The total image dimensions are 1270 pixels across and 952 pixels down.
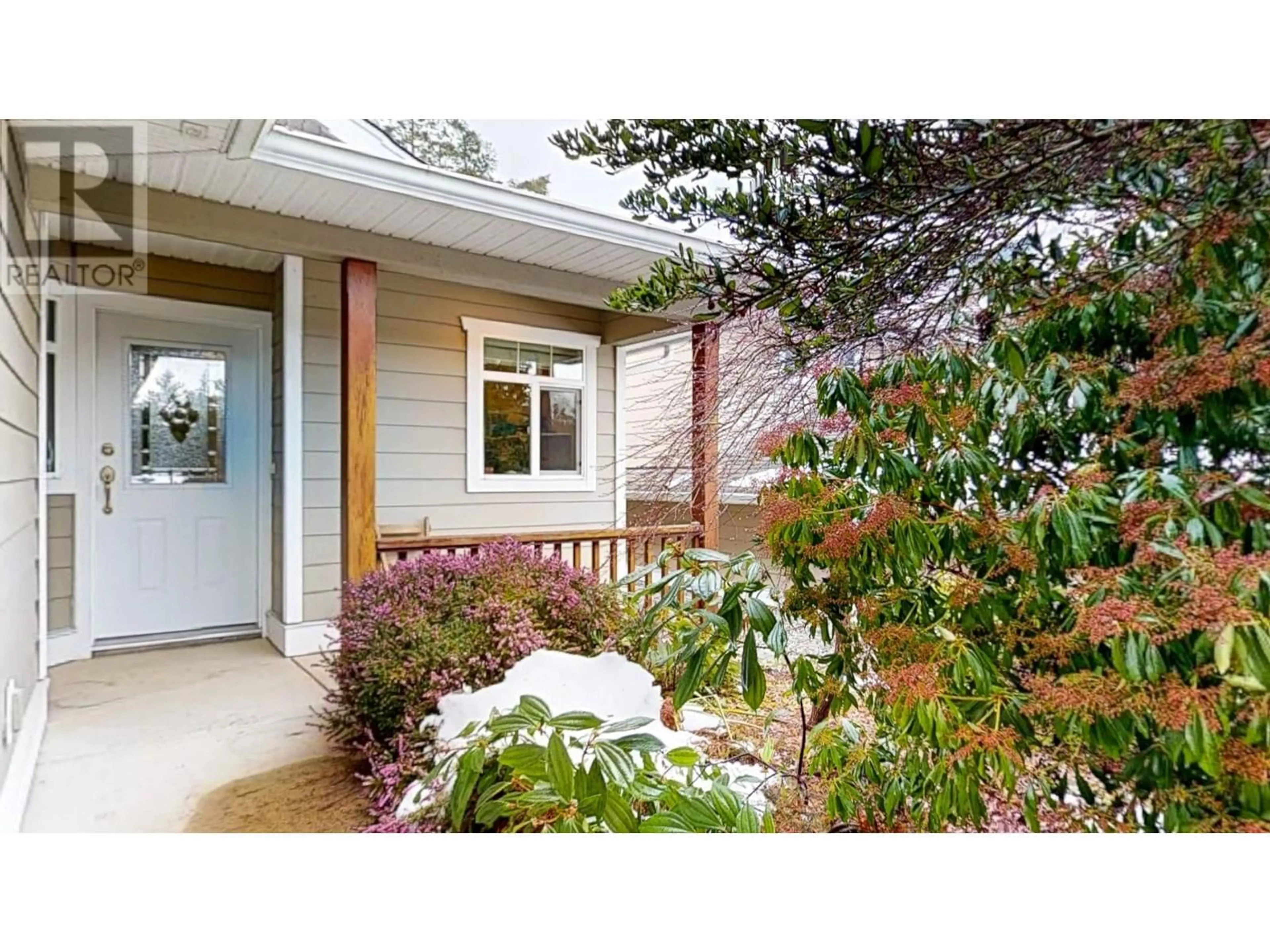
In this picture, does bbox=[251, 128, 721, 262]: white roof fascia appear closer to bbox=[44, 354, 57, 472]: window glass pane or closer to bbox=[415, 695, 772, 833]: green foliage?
bbox=[415, 695, 772, 833]: green foliage

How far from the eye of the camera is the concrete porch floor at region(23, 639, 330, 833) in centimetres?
175

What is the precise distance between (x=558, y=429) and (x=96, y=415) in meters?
2.27

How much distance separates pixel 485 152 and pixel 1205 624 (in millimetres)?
2247

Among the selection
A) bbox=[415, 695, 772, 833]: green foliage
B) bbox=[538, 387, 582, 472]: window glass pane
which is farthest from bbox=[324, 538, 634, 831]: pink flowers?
bbox=[538, 387, 582, 472]: window glass pane

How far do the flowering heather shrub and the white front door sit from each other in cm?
141

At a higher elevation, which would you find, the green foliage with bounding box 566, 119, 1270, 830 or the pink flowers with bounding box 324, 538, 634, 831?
the green foliage with bounding box 566, 119, 1270, 830

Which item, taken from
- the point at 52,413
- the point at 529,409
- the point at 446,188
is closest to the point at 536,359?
the point at 529,409

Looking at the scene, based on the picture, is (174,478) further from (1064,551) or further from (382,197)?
(1064,551)

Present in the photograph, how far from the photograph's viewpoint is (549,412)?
3.97m

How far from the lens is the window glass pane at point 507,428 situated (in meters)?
3.78

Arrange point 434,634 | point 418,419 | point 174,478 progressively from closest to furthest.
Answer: point 434,634 < point 174,478 < point 418,419

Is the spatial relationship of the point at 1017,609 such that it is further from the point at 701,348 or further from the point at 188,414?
the point at 188,414

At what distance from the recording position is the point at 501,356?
150 inches

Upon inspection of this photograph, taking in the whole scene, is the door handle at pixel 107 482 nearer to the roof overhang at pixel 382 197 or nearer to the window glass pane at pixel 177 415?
the window glass pane at pixel 177 415
